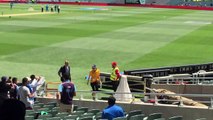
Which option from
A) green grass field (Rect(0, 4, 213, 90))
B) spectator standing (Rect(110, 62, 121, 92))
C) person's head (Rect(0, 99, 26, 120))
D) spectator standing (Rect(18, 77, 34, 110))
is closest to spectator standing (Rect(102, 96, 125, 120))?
spectator standing (Rect(18, 77, 34, 110))

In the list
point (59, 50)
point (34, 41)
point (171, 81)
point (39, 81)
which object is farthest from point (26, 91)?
point (34, 41)

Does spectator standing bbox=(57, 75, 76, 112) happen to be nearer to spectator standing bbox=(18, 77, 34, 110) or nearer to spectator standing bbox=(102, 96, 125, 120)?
spectator standing bbox=(18, 77, 34, 110)

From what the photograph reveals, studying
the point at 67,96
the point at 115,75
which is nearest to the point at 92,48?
the point at 115,75

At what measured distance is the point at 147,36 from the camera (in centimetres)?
4700

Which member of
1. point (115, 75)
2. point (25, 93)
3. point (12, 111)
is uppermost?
point (12, 111)

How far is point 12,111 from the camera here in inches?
Result: 267

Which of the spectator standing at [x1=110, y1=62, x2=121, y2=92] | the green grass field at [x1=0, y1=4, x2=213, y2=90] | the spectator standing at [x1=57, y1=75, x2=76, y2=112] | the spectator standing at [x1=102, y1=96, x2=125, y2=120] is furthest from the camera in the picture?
the green grass field at [x1=0, y1=4, x2=213, y2=90]

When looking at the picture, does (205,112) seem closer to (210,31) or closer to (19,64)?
(19,64)

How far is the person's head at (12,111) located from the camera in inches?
266

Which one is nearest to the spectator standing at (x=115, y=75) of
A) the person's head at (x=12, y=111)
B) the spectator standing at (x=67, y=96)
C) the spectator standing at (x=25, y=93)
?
the spectator standing at (x=67, y=96)

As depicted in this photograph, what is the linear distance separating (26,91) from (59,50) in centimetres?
2280

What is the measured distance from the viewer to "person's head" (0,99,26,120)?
22.2 ft

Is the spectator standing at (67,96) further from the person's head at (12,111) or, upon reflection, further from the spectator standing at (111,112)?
the person's head at (12,111)

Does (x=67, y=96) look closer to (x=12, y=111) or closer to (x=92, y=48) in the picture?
(x=12, y=111)
